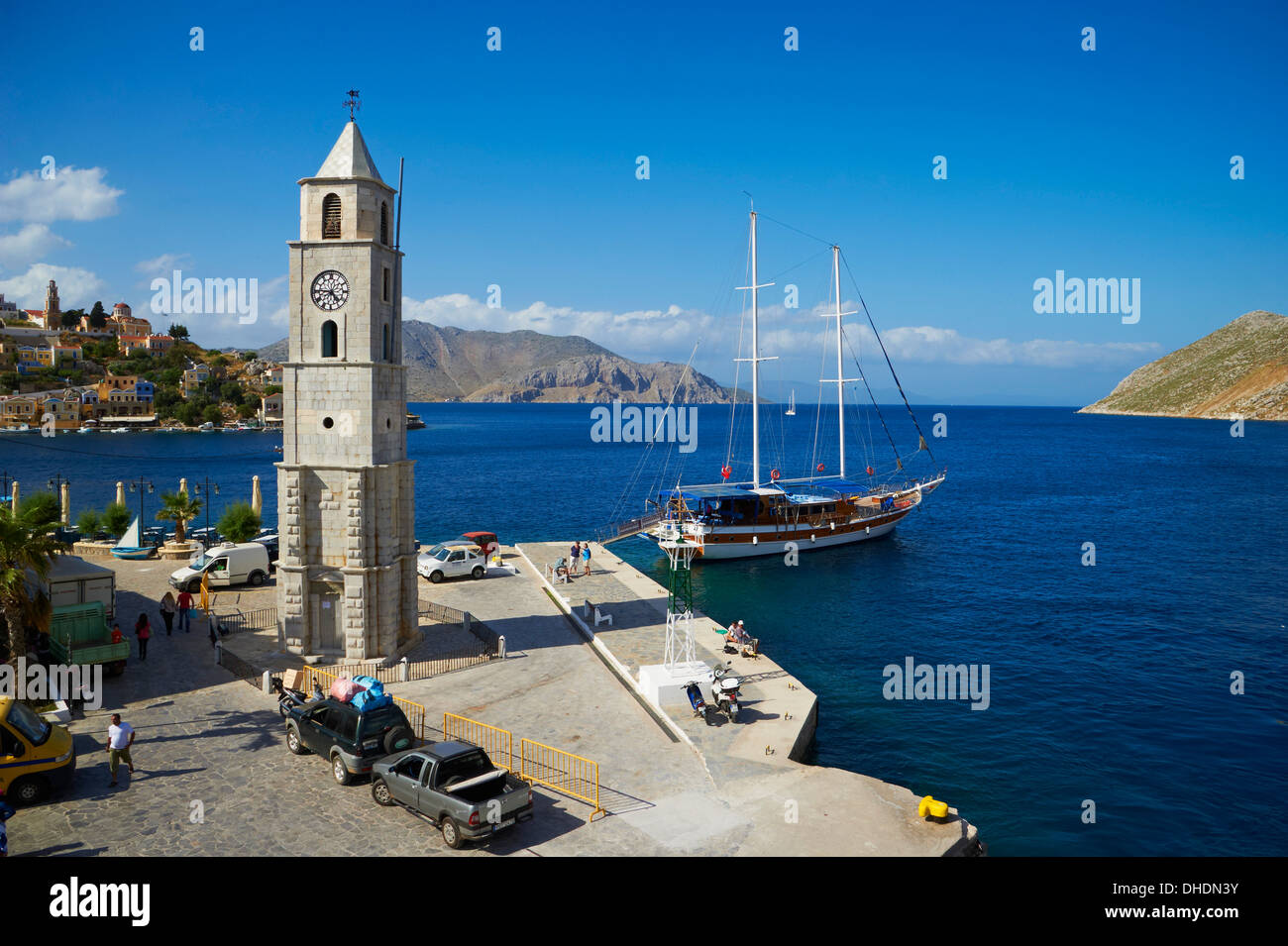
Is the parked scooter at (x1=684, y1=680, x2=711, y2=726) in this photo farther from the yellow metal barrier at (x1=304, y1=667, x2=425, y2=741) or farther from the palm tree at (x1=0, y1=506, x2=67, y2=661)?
the palm tree at (x1=0, y1=506, x2=67, y2=661)

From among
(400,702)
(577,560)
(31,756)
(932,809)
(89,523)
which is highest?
(89,523)

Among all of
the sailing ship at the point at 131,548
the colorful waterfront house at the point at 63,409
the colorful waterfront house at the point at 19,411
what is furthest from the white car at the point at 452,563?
the colorful waterfront house at the point at 19,411

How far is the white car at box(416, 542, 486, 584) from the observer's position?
33594mm

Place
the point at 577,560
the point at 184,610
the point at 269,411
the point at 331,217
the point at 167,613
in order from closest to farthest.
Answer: the point at 331,217 < the point at 167,613 < the point at 184,610 < the point at 577,560 < the point at 269,411

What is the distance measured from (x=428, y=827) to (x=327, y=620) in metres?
10.7

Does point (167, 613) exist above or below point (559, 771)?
above

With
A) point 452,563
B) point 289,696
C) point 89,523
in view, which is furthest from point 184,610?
point 89,523

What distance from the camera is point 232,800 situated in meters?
14.5

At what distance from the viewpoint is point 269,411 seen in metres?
180

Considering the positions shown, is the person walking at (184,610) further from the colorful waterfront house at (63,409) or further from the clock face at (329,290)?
the colorful waterfront house at (63,409)

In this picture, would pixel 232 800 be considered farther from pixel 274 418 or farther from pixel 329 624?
pixel 274 418

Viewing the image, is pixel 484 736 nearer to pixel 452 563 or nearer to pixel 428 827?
pixel 428 827
